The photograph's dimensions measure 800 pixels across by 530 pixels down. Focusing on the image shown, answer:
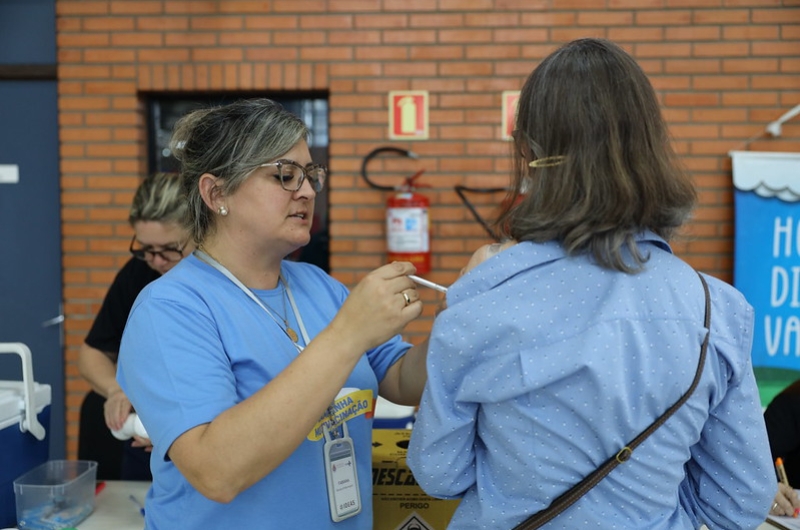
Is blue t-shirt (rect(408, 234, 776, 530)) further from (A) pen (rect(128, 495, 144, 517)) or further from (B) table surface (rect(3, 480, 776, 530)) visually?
(A) pen (rect(128, 495, 144, 517))

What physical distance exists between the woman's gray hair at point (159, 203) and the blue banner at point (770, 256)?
9.03 ft

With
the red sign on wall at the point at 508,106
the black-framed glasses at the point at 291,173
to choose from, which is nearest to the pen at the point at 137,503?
the black-framed glasses at the point at 291,173

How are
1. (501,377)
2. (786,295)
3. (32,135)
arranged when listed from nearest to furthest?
(501,377), (786,295), (32,135)

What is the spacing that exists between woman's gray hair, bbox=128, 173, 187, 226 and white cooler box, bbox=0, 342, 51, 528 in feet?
2.24

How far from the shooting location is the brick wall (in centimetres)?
386

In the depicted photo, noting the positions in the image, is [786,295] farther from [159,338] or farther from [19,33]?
[19,33]

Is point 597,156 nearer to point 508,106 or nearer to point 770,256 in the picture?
point 508,106

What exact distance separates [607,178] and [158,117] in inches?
140

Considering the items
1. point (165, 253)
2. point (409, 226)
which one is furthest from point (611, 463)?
point (409, 226)

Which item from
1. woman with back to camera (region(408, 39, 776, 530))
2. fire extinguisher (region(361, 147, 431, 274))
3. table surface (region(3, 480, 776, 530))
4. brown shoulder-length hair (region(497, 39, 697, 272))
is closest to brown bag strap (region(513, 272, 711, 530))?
woman with back to camera (region(408, 39, 776, 530))

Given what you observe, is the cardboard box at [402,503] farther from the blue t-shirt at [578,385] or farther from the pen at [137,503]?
the pen at [137,503]

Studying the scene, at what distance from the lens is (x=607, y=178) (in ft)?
3.56

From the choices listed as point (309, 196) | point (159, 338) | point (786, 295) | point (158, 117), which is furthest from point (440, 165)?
point (159, 338)

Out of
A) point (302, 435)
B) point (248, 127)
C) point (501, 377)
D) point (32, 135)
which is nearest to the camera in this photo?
point (501, 377)
